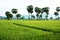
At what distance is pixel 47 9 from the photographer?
13912 cm

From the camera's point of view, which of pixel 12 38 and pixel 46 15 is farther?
pixel 46 15

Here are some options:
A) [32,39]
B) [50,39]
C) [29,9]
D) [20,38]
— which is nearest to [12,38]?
[20,38]

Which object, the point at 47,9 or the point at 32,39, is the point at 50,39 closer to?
the point at 32,39

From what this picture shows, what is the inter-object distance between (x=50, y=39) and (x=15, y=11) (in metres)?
115

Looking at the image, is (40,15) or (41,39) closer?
(41,39)

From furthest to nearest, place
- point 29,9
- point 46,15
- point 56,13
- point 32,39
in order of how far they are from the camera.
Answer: point 56,13 → point 46,15 → point 29,9 → point 32,39

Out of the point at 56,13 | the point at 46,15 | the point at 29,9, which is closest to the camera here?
the point at 29,9

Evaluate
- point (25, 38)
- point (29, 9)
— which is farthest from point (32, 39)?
→ point (29, 9)

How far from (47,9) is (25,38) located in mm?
118161

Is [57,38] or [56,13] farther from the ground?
[57,38]

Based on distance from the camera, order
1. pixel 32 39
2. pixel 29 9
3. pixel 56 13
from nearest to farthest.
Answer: pixel 32 39, pixel 29 9, pixel 56 13

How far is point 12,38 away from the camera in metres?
22.1

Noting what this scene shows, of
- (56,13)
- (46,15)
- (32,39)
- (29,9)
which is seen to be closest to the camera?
(32,39)

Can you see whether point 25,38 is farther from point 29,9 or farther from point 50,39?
point 29,9
